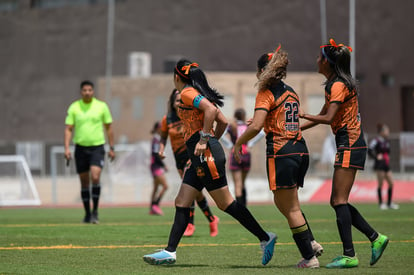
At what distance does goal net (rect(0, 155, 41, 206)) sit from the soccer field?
8762 mm

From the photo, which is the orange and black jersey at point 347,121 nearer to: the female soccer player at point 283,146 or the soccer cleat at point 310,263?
the female soccer player at point 283,146

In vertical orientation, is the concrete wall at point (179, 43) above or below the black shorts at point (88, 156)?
above

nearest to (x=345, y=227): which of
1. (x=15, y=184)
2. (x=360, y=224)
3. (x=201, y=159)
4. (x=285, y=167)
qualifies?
(x=360, y=224)

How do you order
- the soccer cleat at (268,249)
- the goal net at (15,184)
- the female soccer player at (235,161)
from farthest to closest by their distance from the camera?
the goal net at (15,184) → the female soccer player at (235,161) → the soccer cleat at (268,249)

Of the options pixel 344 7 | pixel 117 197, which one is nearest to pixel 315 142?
pixel 117 197

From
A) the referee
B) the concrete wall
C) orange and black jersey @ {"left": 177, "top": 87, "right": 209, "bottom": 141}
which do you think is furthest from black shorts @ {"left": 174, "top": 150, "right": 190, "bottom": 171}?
the concrete wall

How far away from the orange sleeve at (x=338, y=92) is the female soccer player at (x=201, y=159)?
121 cm

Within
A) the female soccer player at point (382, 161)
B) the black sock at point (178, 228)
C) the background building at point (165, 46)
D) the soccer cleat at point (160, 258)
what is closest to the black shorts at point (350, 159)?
the black sock at point (178, 228)

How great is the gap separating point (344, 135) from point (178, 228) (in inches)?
76.6

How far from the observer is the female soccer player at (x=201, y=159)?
891cm

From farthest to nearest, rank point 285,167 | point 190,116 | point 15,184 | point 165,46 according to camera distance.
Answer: point 165,46 < point 15,184 < point 190,116 < point 285,167

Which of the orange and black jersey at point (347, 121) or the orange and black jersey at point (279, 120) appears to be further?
the orange and black jersey at point (347, 121)

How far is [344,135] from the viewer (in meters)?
8.85

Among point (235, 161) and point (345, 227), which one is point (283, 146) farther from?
point (235, 161)
